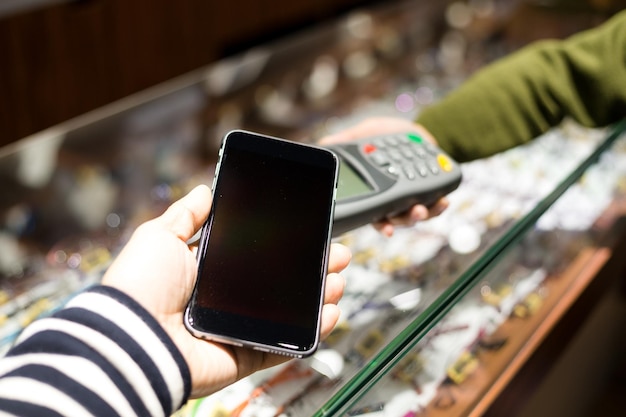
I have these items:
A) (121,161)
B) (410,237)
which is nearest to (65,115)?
(121,161)

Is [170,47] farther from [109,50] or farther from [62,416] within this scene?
[62,416]

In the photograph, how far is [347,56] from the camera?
104 cm

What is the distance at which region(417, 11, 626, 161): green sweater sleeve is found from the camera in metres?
0.69

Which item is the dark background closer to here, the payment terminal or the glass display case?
the glass display case

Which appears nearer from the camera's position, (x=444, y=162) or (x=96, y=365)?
(x=96, y=365)

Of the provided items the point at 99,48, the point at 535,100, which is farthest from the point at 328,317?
the point at 99,48

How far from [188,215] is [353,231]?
223mm

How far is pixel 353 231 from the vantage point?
626 millimetres

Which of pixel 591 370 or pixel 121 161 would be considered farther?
pixel 591 370

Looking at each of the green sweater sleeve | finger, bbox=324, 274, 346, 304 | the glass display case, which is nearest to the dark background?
the glass display case

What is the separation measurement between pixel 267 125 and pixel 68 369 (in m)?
0.56

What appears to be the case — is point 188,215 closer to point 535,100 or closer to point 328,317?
point 328,317

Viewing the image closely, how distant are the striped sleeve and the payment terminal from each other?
183 mm

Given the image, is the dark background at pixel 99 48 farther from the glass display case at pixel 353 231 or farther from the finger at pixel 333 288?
the finger at pixel 333 288
